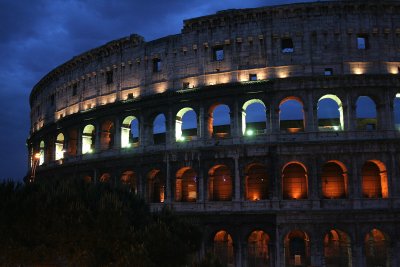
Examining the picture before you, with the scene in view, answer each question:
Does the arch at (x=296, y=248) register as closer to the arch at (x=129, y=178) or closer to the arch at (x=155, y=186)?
the arch at (x=155, y=186)

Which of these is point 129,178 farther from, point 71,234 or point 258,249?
point 71,234

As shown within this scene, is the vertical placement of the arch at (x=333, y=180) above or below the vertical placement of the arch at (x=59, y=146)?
below

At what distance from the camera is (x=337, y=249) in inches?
1176

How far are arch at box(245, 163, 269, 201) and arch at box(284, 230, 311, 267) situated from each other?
10.1 ft

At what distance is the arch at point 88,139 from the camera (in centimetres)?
3741

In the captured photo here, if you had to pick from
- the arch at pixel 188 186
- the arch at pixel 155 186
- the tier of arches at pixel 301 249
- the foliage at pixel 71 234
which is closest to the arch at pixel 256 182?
the tier of arches at pixel 301 249

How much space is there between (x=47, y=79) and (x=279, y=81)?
23546mm

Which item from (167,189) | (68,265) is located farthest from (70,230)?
(167,189)

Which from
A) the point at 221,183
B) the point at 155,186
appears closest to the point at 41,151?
the point at 155,186

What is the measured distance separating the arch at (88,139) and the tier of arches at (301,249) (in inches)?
508

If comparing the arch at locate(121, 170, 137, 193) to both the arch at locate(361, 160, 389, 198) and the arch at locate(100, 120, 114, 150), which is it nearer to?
the arch at locate(100, 120, 114, 150)

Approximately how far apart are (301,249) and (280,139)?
7650 mm

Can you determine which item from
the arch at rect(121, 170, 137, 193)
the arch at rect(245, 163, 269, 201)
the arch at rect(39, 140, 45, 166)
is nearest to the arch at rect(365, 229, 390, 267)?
the arch at rect(245, 163, 269, 201)

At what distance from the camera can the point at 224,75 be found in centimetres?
3108
